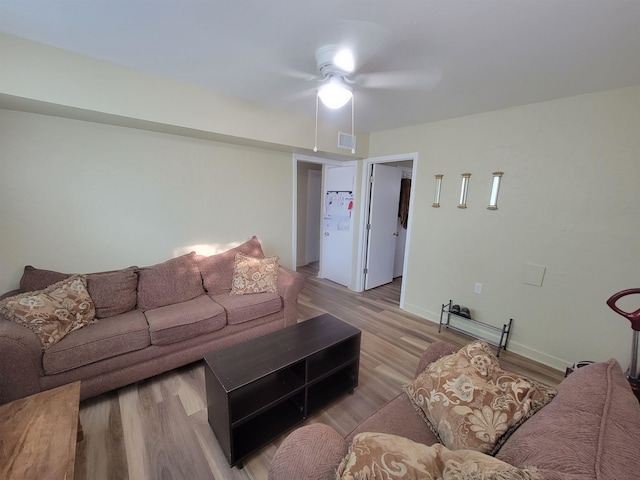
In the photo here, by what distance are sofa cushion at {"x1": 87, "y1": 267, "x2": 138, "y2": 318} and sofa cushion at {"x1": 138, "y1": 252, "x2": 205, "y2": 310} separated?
0.23 ft

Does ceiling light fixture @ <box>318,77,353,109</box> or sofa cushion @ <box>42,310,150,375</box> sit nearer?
sofa cushion @ <box>42,310,150,375</box>

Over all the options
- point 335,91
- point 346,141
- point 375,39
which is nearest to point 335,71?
point 335,91

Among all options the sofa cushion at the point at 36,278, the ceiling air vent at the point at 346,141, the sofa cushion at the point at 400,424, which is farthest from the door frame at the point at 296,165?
the sofa cushion at the point at 400,424

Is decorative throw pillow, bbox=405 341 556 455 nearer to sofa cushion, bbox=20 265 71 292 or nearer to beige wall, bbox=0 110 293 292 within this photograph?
beige wall, bbox=0 110 293 292

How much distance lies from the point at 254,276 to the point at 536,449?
93.6 inches

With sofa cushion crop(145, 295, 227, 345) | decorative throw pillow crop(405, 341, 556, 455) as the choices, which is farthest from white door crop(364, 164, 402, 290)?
decorative throw pillow crop(405, 341, 556, 455)

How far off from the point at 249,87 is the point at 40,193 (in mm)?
1915

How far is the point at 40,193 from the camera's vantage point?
6.73 ft

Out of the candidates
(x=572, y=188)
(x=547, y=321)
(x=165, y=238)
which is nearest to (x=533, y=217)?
(x=572, y=188)

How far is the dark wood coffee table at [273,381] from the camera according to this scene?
1.44 metres

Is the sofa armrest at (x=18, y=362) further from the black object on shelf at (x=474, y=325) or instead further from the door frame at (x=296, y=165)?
the black object on shelf at (x=474, y=325)

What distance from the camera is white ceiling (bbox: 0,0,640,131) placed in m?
1.27

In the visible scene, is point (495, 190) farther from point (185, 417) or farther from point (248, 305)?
point (185, 417)

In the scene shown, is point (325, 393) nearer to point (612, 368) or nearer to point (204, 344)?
point (204, 344)
